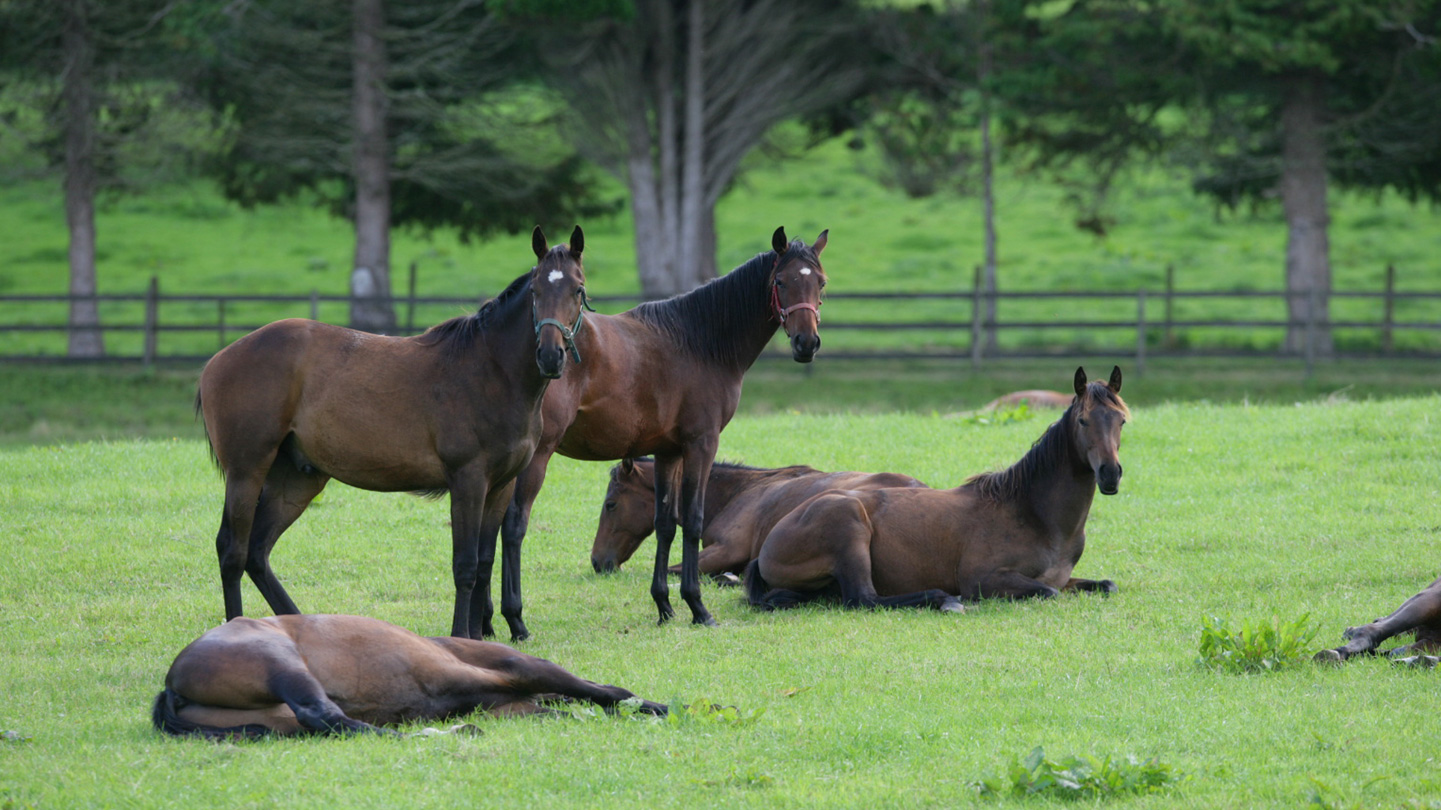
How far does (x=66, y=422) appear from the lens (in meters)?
19.4

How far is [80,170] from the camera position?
24734mm

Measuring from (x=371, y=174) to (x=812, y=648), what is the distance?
20.1 metres

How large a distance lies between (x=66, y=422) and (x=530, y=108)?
10914mm

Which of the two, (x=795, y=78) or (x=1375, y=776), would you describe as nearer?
(x=1375, y=776)

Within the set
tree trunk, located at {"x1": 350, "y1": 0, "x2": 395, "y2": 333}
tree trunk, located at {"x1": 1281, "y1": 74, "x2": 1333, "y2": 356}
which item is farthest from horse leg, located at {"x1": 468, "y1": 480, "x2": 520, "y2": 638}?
tree trunk, located at {"x1": 1281, "y1": 74, "x2": 1333, "y2": 356}

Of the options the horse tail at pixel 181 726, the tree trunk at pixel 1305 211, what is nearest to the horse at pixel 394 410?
the horse tail at pixel 181 726

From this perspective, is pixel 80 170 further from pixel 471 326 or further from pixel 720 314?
pixel 471 326

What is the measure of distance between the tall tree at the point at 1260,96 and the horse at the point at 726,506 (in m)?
14.7

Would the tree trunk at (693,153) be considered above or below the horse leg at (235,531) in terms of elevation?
above

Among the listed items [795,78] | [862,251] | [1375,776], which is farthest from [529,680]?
[862,251]

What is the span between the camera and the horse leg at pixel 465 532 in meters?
6.96

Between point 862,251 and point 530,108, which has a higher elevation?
point 530,108

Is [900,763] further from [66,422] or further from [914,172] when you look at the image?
[914,172]

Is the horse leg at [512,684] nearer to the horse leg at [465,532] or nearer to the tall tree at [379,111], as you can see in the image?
the horse leg at [465,532]
